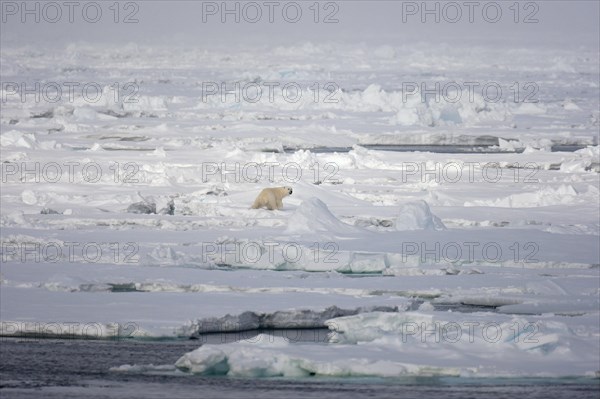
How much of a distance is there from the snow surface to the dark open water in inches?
3.7

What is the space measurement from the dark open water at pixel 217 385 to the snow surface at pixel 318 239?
0.09 m

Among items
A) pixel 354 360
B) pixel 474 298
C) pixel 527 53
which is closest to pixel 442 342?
pixel 354 360

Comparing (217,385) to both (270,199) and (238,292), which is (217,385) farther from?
(270,199)

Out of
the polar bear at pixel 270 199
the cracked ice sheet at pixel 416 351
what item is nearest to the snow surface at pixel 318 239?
the cracked ice sheet at pixel 416 351

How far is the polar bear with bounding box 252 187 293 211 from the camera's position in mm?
13781

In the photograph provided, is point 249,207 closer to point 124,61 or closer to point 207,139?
point 207,139

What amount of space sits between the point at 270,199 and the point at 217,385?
630cm

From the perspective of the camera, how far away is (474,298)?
973 centimetres

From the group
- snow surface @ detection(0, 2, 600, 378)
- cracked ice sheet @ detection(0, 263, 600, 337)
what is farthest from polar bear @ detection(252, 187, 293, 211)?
cracked ice sheet @ detection(0, 263, 600, 337)

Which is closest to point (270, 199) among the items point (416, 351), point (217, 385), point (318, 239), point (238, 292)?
point (318, 239)

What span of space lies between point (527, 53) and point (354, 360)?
64.9m

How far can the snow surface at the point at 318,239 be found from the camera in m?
8.20

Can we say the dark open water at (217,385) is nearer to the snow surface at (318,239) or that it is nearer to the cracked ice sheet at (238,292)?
the snow surface at (318,239)

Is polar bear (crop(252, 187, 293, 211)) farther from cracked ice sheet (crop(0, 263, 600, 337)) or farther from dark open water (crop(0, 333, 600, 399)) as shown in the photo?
dark open water (crop(0, 333, 600, 399))
